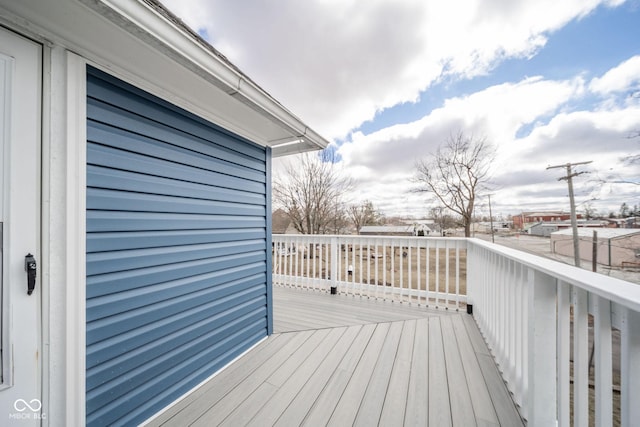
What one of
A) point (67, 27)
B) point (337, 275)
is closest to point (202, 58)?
point (67, 27)

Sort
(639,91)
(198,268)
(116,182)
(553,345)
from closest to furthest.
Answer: (553,345), (116,182), (198,268), (639,91)

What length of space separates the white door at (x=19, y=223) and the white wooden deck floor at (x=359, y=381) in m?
0.81

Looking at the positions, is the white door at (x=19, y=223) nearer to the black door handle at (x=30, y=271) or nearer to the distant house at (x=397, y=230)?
the black door handle at (x=30, y=271)

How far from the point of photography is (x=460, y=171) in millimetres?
11703

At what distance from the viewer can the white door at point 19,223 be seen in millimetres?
995

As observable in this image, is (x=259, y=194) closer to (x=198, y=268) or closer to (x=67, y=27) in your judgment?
(x=198, y=268)

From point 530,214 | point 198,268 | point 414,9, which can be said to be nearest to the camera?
point 198,268

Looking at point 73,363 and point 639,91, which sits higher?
point 639,91

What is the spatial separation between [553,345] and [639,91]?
10.5 m

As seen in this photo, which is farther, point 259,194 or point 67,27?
point 259,194

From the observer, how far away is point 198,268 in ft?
6.17

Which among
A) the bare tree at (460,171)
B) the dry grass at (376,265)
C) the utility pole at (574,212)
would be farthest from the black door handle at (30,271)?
the utility pole at (574,212)

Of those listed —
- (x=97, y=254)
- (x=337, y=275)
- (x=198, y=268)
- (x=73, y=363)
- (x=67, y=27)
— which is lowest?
(x=337, y=275)

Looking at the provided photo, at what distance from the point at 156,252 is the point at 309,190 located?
995cm
